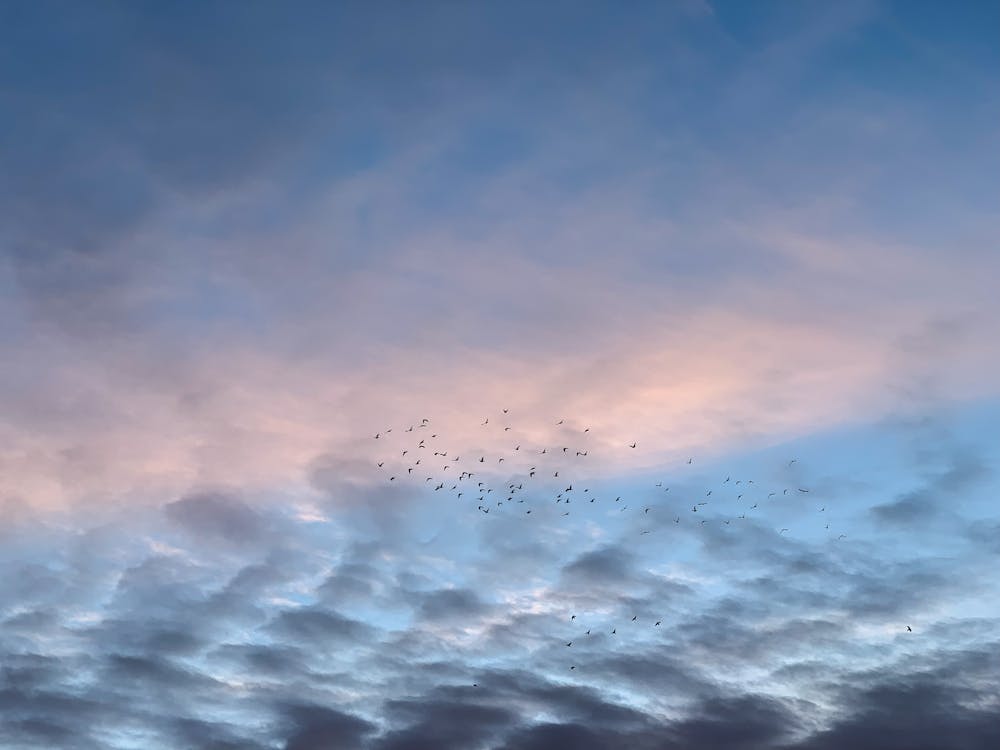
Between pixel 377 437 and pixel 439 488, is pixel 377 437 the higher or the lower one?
the higher one

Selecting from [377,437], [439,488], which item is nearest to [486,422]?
[439,488]

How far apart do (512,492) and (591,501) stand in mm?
19752

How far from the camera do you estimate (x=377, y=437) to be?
146500 millimetres

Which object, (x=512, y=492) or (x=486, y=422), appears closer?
(x=486, y=422)

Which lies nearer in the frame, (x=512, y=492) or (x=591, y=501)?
(x=591, y=501)

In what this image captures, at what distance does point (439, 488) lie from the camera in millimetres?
139000

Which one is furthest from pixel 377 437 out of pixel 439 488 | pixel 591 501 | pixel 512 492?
pixel 591 501

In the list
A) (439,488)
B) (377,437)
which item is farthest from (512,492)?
(377,437)

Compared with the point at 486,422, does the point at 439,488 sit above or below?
below

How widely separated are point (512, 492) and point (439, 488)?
18898 millimetres

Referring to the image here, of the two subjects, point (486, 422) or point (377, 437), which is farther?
point (377, 437)

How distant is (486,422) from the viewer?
136500mm

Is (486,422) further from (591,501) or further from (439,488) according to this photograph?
(591,501)

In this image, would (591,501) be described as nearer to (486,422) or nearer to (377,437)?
(486,422)
